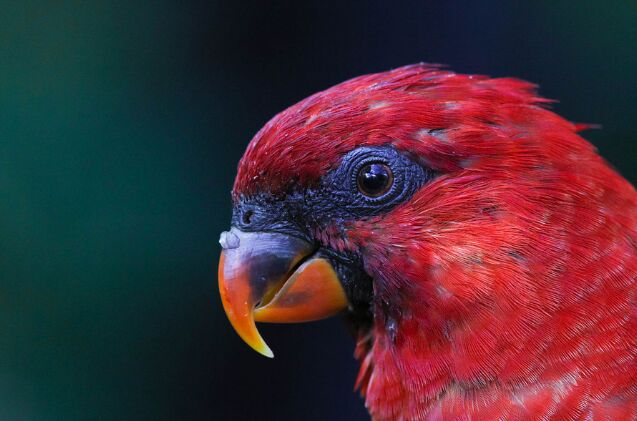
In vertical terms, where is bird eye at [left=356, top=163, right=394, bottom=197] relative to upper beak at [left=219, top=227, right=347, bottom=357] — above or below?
above

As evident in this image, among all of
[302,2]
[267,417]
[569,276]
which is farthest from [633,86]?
[267,417]

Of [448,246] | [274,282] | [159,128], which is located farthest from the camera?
[159,128]

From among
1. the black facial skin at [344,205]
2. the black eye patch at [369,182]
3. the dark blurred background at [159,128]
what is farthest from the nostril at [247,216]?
the dark blurred background at [159,128]

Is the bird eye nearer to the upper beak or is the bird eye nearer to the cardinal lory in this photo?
the cardinal lory

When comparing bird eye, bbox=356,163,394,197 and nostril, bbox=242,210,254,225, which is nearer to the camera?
bird eye, bbox=356,163,394,197

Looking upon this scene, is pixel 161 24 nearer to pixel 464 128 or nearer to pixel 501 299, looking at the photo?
pixel 464 128

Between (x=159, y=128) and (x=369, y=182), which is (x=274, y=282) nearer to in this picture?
(x=369, y=182)

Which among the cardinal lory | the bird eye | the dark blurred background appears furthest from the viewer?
the dark blurred background

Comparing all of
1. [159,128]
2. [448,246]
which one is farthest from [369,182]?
[159,128]

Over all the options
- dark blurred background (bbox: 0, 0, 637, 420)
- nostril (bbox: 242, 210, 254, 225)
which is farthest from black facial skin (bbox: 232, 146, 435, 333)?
dark blurred background (bbox: 0, 0, 637, 420)
